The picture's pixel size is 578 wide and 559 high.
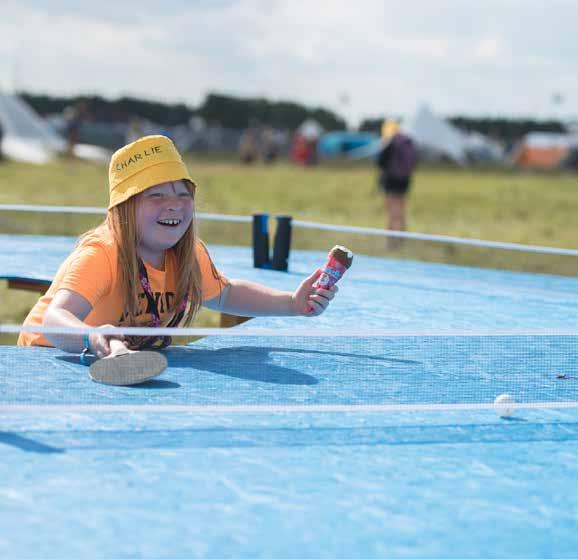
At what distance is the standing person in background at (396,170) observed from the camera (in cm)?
1511

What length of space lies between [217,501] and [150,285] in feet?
5.82

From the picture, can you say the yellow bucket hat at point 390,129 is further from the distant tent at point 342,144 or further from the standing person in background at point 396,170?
Answer: the distant tent at point 342,144

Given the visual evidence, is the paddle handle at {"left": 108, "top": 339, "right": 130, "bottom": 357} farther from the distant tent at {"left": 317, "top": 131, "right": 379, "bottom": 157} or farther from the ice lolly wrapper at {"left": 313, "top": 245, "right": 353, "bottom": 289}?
the distant tent at {"left": 317, "top": 131, "right": 379, "bottom": 157}

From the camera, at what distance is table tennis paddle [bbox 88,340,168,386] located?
412 cm

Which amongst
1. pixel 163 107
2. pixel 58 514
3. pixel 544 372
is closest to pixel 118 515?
pixel 58 514

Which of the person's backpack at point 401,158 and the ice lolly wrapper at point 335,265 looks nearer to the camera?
the ice lolly wrapper at point 335,265

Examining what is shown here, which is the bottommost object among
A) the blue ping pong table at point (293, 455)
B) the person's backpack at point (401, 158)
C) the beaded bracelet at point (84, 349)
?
the blue ping pong table at point (293, 455)

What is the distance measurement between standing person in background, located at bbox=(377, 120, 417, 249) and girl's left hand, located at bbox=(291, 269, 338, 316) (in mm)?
10283

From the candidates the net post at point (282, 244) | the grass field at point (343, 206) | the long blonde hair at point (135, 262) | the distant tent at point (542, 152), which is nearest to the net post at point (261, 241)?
the net post at point (282, 244)

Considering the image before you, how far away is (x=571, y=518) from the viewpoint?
10.5 feet

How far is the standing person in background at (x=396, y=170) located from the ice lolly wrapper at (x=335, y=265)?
34.3 ft

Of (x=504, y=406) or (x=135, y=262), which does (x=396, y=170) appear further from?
(x=504, y=406)

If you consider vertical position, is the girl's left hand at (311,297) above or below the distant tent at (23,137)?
below

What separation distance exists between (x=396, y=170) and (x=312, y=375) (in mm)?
10862
